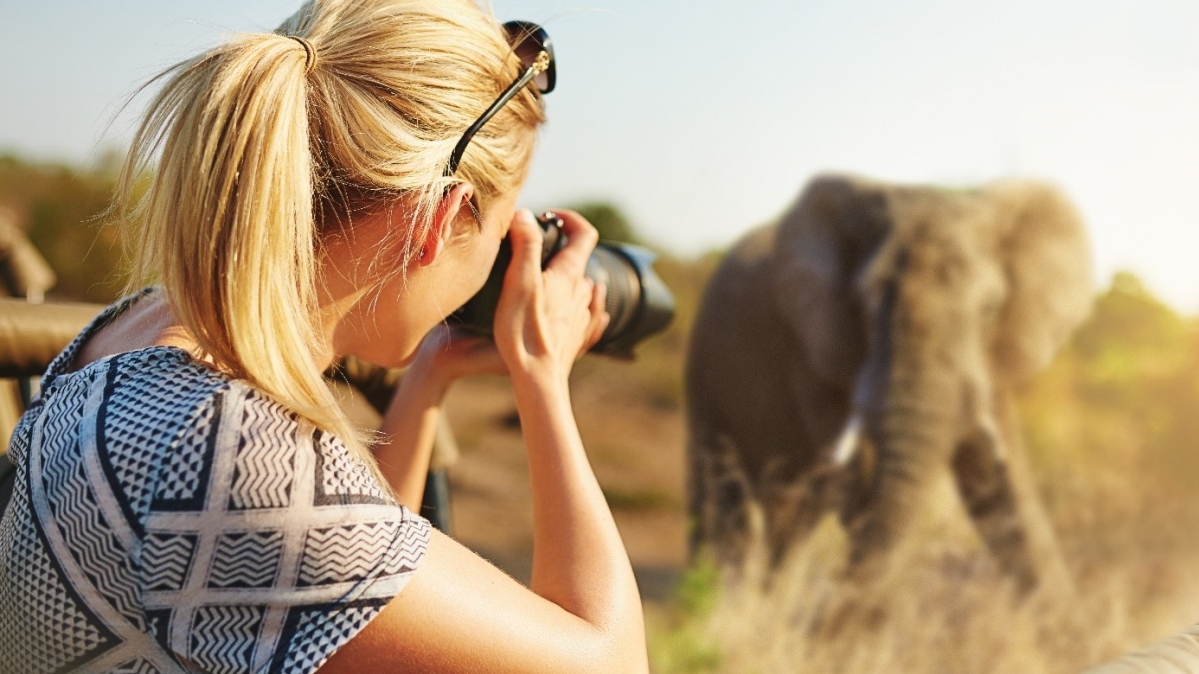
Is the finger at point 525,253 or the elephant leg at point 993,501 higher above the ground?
the finger at point 525,253

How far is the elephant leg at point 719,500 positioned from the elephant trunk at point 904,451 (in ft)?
2.44

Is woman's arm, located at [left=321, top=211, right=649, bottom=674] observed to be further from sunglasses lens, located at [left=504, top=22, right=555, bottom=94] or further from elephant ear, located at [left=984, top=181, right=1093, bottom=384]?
elephant ear, located at [left=984, top=181, right=1093, bottom=384]

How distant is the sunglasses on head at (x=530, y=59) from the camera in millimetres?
778

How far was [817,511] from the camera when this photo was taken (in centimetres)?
401

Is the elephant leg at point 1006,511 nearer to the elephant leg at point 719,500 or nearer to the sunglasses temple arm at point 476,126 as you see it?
the elephant leg at point 719,500

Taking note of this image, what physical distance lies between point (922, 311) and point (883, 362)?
214mm

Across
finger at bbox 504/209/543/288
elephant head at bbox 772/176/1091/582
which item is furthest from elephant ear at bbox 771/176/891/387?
finger at bbox 504/209/543/288

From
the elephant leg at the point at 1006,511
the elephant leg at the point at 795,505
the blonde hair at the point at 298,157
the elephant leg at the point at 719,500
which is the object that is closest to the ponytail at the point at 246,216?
the blonde hair at the point at 298,157

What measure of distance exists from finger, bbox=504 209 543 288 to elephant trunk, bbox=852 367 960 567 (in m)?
2.62

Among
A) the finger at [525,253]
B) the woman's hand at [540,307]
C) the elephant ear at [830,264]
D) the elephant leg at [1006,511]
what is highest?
the finger at [525,253]

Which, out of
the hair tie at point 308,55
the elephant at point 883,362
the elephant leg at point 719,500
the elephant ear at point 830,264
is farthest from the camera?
the elephant leg at point 719,500

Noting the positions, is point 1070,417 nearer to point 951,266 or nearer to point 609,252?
point 951,266

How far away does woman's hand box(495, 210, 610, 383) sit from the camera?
83cm

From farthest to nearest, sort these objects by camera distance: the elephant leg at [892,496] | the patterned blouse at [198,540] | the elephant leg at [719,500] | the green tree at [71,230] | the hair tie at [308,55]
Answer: the green tree at [71,230] → the elephant leg at [719,500] → the elephant leg at [892,496] → the hair tie at [308,55] → the patterned blouse at [198,540]
